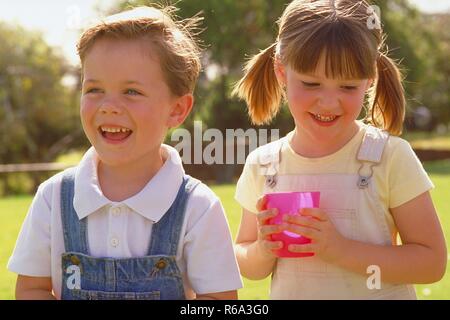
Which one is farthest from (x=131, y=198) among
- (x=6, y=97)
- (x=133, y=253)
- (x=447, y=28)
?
(x=447, y=28)

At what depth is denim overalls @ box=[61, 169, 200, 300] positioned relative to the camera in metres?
2.11

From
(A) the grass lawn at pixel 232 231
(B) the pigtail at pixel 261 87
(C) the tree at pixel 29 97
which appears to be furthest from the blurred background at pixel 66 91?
(B) the pigtail at pixel 261 87

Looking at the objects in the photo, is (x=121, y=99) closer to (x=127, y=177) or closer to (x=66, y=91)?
(x=127, y=177)

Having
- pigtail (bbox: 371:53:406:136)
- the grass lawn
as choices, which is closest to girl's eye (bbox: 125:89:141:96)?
pigtail (bbox: 371:53:406:136)

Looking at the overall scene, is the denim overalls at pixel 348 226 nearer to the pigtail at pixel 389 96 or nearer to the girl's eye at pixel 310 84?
the pigtail at pixel 389 96

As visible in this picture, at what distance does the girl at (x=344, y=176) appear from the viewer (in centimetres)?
233

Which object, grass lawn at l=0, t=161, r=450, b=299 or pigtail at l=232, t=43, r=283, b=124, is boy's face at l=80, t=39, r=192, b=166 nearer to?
pigtail at l=232, t=43, r=283, b=124

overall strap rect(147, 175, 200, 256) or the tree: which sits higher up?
the tree

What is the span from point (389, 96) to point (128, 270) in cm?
106

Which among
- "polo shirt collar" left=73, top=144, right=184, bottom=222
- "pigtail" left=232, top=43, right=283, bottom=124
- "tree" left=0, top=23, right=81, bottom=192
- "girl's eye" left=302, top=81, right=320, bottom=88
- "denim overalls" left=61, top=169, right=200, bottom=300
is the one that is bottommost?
"denim overalls" left=61, top=169, right=200, bottom=300

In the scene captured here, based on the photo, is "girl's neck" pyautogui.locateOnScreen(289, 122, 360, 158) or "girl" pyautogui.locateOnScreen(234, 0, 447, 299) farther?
"girl's neck" pyautogui.locateOnScreen(289, 122, 360, 158)

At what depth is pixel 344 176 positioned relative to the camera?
245cm

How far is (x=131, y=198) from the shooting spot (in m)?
2.16

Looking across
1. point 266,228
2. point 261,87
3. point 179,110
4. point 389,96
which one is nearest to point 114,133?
point 179,110
